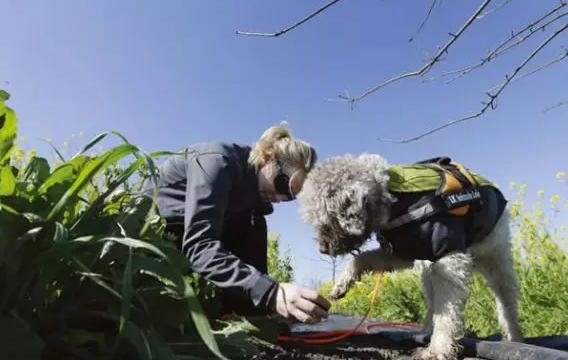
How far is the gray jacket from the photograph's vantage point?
2043 millimetres

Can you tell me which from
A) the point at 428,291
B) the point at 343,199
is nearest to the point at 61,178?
the point at 343,199

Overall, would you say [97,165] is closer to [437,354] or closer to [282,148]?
[282,148]

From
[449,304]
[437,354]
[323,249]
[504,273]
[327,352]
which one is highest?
[504,273]

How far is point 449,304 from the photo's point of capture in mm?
2826

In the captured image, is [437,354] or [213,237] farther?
[437,354]

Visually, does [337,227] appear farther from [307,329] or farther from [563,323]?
[563,323]

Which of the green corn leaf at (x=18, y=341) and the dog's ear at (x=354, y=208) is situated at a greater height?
the dog's ear at (x=354, y=208)

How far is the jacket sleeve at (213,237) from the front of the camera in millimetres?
2014

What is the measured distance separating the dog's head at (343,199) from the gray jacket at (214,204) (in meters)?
0.33

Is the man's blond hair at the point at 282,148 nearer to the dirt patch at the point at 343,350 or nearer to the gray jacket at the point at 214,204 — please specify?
the gray jacket at the point at 214,204

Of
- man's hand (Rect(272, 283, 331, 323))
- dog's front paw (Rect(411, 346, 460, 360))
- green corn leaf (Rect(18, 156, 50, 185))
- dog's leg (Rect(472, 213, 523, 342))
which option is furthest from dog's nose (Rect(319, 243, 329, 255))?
green corn leaf (Rect(18, 156, 50, 185))

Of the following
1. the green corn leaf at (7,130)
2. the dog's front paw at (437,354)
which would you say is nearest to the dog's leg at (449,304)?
the dog's front paw at (437,354)

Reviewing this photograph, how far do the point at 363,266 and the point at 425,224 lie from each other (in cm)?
63

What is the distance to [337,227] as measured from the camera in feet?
10.3
